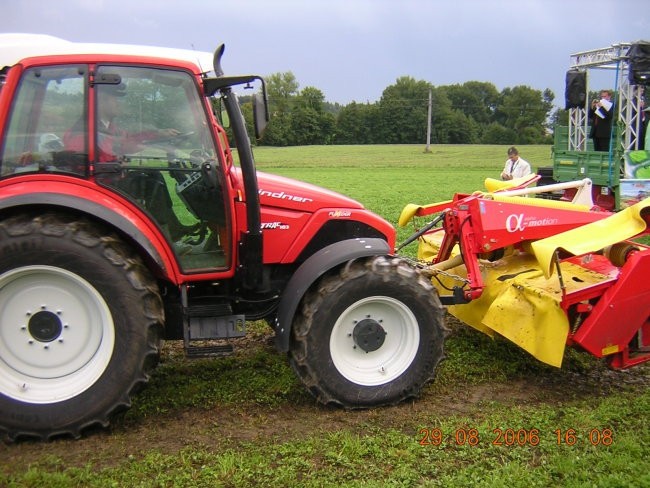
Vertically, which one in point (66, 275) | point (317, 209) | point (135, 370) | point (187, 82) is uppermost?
point (187, 82)

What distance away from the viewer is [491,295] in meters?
4.79

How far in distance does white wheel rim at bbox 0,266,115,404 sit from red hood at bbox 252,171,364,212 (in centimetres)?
124

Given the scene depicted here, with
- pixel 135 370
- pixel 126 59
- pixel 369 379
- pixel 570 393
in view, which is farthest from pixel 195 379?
pixel 570 393

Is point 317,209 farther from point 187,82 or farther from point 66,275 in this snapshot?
point 66,275

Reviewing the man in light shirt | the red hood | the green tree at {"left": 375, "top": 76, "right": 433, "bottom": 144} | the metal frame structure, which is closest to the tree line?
the green tree at {"left": 375, "top": 76, "right": 433, "bottom": 144}

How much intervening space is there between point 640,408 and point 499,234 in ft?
4.86

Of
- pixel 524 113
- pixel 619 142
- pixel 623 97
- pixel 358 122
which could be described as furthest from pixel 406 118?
pixel 619 142

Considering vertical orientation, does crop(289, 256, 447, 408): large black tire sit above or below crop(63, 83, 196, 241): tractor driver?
below

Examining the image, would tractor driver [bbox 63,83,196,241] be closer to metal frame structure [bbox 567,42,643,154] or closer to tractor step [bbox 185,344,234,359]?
tractor step [bbox 185,344,234,359]

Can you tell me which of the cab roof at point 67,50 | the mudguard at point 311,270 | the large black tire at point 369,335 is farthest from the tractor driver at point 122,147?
the large black tire at point 369,335

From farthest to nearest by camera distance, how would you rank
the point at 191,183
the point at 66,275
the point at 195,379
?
the point at 195,379
the point at 191,183
the point at 66,275

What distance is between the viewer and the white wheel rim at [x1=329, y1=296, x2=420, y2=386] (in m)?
4.02
